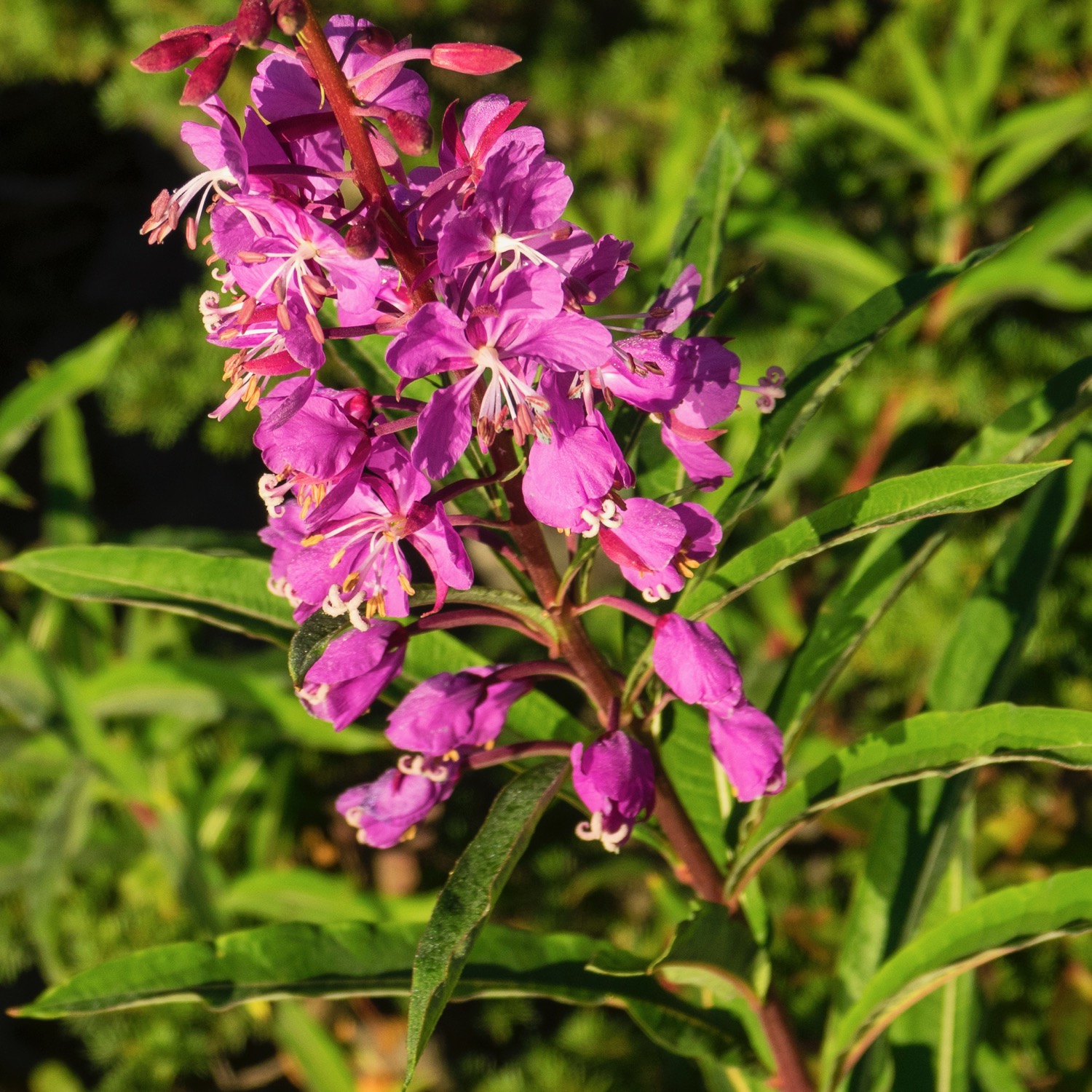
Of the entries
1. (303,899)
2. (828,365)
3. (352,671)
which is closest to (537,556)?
(352,671)

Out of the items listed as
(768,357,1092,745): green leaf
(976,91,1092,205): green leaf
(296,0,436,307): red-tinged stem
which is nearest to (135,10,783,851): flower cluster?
(296,0,436,307): red-tinged stem

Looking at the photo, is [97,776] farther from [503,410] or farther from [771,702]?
[503,410]

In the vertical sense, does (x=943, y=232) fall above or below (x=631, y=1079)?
above

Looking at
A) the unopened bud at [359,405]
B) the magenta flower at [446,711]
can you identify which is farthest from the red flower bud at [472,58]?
the magenta flower at [446,711]

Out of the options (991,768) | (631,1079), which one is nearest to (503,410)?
(631,1079)

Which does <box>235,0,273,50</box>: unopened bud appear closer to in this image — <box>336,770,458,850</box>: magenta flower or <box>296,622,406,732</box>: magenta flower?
<box>296,622,406,732</box>: magenta flower
